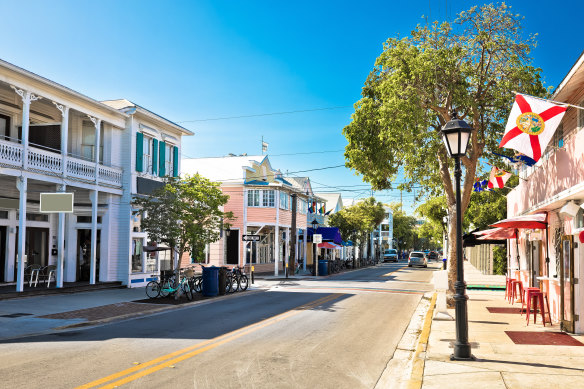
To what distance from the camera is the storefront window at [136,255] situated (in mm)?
24562

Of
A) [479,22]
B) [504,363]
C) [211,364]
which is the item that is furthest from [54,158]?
[504,363]

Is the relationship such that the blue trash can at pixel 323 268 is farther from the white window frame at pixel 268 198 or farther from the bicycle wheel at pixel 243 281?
the bicycle wheel at pixel 243 281

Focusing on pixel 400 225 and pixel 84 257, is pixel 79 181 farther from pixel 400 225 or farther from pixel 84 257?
pixel 400 225

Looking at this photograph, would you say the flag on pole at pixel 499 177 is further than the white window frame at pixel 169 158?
No

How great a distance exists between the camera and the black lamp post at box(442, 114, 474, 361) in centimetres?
880

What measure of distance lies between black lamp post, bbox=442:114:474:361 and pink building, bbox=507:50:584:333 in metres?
2.39

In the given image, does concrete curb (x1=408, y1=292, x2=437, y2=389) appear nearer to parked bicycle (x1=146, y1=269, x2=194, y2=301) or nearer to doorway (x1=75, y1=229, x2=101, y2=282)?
parked bicycle (x1=146, y1=269, x2=194, y2=301)

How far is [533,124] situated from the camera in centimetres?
1030

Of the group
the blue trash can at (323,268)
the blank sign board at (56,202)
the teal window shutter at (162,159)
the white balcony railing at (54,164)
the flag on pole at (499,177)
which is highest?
the teal window shutter at (162,159)

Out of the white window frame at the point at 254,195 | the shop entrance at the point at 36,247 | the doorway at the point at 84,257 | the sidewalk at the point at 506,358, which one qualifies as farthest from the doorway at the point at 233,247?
the sidewalk at the point at 506,358

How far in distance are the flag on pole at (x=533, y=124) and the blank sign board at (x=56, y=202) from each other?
1556 cm

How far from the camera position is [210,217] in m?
20.2

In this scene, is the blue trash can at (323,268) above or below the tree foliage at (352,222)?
below

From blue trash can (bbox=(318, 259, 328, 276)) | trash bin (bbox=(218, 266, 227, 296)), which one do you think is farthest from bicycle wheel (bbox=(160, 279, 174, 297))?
blue trash can (bbox=(318, 259, 328, 276))
